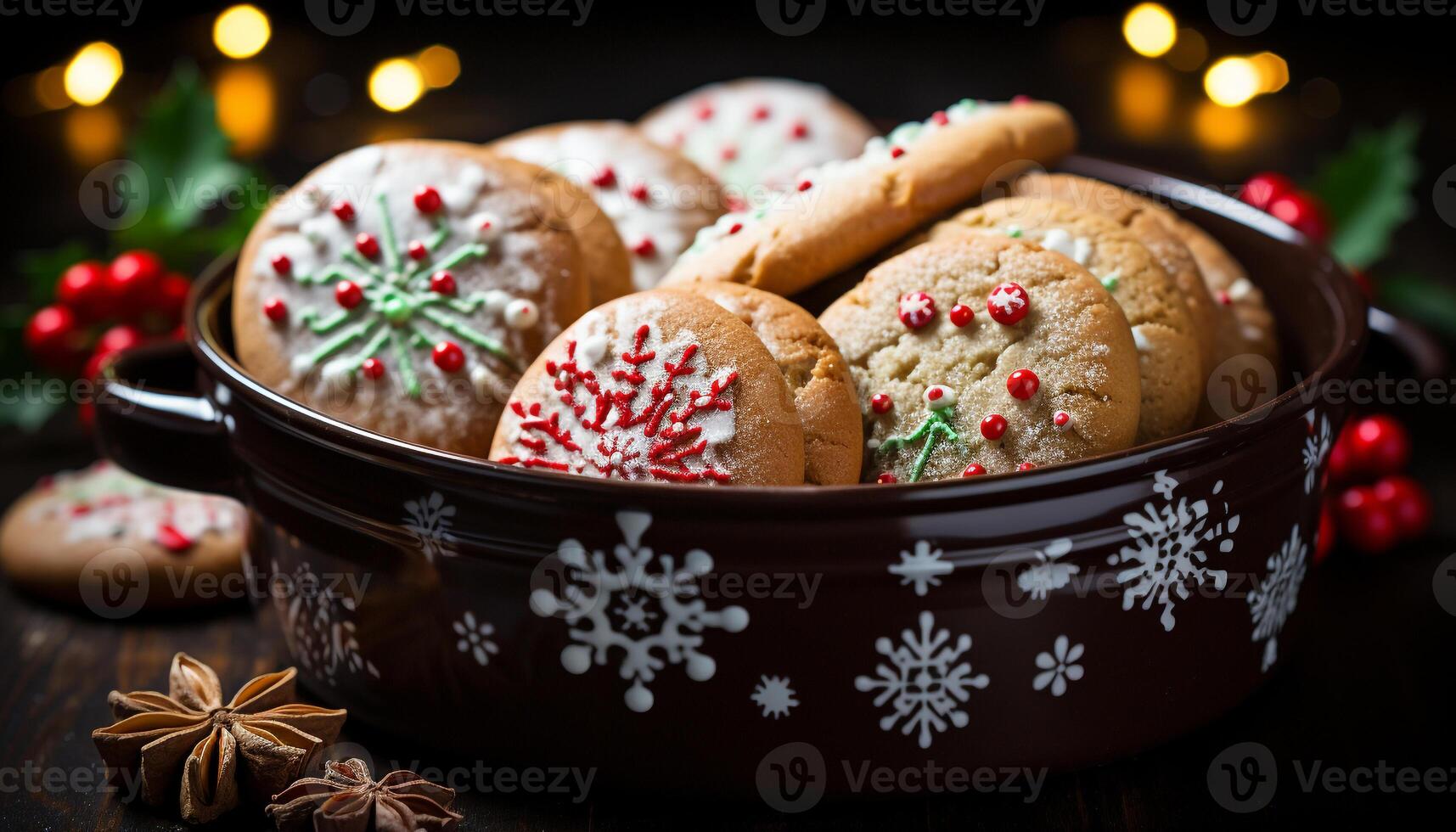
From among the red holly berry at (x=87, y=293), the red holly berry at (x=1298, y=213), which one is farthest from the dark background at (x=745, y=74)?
the red holly berry at (x=1298, y=213)

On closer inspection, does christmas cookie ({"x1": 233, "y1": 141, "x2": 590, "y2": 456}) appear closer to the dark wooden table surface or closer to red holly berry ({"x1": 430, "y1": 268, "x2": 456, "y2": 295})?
red holly berry ({"x1": 430, "y1": 268, "x2": 456, "y2": 295})

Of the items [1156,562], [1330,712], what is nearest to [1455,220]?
[1330,712]

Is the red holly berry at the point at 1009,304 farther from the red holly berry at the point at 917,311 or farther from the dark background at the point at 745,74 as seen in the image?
the dark background at the point at 745,74

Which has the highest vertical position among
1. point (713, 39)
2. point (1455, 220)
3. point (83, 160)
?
point (1455, 220)

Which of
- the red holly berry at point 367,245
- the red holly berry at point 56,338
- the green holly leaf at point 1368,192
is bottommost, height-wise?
the red holly berry at point 56,338

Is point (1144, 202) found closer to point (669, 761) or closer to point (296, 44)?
point (669, 761)

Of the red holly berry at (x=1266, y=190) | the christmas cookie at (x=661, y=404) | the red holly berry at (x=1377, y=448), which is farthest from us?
the red holly berry at (x=1266, y=190)

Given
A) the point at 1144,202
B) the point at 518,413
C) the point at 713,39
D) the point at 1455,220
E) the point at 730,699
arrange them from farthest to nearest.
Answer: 1. the point at 713,39
2. the point at 1455,220
3. the point at 1144,202
4. the point at 518,413
5. the point at 730,699
